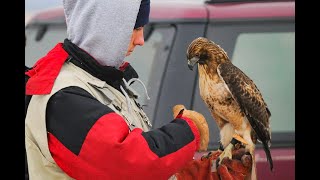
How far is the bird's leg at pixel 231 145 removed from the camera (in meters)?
2.34

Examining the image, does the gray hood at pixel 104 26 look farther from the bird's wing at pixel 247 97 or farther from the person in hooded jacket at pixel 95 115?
the bird's wing at pixel 247 97

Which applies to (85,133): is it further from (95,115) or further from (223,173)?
(223,173)

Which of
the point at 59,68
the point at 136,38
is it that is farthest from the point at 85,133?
the point at 136,38

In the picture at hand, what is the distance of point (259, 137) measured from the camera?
238 centimetres

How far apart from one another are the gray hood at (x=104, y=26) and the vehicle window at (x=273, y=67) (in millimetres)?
964

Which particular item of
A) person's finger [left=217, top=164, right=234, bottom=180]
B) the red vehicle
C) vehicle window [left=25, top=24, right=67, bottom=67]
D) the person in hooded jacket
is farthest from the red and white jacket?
vehicle window [left=25, top=24, right=67, bottom=67]

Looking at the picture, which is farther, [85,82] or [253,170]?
[253,170]

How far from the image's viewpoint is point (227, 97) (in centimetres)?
232

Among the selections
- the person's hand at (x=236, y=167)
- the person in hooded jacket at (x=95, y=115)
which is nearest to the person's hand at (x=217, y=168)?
the person's hand at (x=236, y=167)
